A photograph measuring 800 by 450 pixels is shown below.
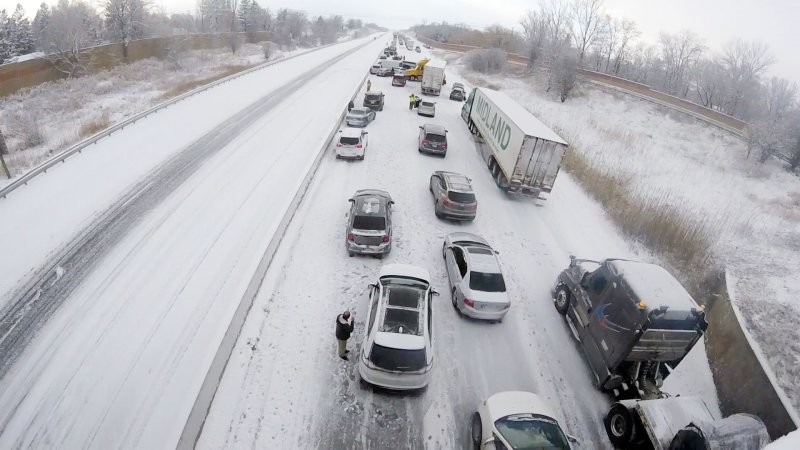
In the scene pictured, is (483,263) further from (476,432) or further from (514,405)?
(476,432)

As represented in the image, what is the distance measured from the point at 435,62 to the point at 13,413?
124 feet

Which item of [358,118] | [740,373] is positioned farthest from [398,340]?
[358,118]

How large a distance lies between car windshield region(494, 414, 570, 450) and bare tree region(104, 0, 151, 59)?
61754mm

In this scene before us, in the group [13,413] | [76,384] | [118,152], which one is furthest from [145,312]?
[118,152]

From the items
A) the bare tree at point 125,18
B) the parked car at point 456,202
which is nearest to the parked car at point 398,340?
the parked car at point 456,202

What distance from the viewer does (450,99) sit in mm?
37625

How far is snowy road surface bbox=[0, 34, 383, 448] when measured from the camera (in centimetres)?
782

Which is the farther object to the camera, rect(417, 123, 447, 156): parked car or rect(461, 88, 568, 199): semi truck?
rect(417, 123, 447, 156): parked car

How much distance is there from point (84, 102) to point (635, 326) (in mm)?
44177

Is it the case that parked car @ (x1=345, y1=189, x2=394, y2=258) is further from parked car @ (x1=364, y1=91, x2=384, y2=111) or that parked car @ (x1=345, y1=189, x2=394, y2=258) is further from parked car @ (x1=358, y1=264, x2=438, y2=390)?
parked car @ (x1=364, y1=91, x2=384, y2=111)

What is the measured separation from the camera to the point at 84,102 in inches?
1373

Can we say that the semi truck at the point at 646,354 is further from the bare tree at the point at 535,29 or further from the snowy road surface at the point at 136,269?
the bare tree at the point at 535,29

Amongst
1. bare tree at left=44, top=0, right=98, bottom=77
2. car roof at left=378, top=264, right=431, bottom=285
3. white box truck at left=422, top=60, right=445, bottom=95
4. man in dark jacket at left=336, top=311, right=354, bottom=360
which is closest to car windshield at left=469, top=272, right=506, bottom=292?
car roof at left=378, top=264, right=431, bottom=285

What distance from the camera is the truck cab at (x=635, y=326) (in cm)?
850
